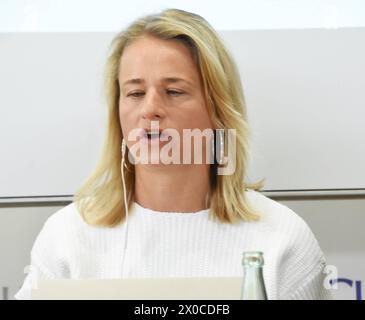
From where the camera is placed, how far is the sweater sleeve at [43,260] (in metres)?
1.48

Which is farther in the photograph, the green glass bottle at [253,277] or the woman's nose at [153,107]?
the woman's nose at [153,107]

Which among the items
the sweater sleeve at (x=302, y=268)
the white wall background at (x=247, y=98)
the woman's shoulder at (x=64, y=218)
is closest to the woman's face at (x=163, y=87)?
the white wall background at (x=247, y=98)

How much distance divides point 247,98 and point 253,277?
0.52 metres

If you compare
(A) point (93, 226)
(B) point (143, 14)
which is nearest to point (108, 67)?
(B) point (143, 14)

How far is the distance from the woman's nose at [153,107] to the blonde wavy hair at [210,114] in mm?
87

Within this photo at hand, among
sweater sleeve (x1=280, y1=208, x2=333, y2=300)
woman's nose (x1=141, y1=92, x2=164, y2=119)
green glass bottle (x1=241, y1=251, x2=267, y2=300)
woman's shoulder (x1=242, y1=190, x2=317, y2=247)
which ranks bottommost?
green glass bottle (x1=241, y1=251, x2=267, y2=300)

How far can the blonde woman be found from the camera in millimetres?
1472

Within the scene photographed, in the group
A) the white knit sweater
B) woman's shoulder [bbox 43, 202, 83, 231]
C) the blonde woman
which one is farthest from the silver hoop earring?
woman's shoulder [bbox 43, 202, 83, 231]

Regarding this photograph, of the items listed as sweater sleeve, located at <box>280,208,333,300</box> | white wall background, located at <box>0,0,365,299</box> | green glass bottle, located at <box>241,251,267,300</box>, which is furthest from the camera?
white wall background, located at <box>0,0,365,299</box>

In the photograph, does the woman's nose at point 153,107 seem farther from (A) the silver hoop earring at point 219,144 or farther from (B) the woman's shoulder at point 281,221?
(B) the woman's shoulder at point 281,221

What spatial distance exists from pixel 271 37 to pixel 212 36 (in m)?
0.15

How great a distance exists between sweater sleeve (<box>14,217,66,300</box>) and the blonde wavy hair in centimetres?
9

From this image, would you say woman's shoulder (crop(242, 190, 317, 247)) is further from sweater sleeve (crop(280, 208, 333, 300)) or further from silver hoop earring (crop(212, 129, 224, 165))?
silver hoop earring (crop(212, 129, 224, 165))

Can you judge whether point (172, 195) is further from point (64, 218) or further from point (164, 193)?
point (64, 218)
